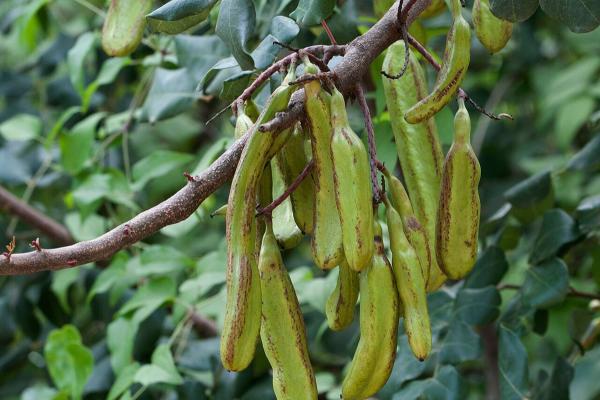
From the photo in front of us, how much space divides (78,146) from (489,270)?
2.53 feet

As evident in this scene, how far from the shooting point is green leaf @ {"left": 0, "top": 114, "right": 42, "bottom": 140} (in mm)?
1835

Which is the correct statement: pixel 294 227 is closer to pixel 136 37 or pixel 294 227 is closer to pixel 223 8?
pixel 223 8

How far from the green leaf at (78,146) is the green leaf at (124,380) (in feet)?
1.39

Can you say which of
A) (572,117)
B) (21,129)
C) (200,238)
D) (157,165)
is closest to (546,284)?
(157,165)

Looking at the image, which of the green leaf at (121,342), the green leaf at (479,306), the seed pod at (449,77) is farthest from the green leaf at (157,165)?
the seed pod at (449,77)

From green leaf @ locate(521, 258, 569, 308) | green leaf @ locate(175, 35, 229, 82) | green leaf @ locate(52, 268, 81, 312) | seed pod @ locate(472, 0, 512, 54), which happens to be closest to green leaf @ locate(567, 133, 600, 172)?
green leaf @ locate(521, 258, 569, 308)

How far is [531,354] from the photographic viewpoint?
233 centimetres

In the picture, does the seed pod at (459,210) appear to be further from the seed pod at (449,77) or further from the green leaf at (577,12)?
the green leaf at (577,12)

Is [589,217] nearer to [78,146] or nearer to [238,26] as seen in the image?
[238,26]

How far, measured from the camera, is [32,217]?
181cm

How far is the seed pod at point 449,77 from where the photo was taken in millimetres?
880

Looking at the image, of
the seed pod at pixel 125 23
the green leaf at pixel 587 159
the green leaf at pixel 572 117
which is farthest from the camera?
the green leaf at pixel 572 117

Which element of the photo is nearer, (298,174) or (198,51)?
(298,174)

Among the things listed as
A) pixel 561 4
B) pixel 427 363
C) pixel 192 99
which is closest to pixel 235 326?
pixel 561 4
